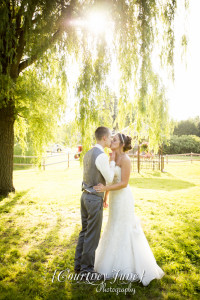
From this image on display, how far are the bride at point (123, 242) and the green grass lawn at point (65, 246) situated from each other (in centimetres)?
19

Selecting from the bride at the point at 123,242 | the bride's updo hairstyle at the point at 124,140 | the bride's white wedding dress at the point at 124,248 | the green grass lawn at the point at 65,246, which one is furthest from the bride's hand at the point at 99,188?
the green grass lawn at the point at 65,246

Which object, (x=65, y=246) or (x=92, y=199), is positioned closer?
(x=92, y=199)

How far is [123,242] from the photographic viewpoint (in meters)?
3.23

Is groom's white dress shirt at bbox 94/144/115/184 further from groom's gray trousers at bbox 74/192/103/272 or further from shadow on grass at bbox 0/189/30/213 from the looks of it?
shadow on grass at bbox 0/189/30/213

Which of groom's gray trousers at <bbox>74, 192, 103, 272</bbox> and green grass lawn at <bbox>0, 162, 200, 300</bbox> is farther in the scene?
groom's gray trousers at <bbox>74, 192, 103, 272</bbox>

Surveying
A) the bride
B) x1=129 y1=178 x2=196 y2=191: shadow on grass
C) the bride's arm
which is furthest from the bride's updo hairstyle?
x1=129 y1=178 x2=196 y2=191: shadow on grass

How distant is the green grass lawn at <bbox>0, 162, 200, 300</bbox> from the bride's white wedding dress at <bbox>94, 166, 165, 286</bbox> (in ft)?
0.57

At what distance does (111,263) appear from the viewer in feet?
10.6

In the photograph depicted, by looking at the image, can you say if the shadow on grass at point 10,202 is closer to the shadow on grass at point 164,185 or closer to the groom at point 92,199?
the groom at point 92,199

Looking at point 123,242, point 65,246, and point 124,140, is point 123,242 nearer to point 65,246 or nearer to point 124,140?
point 124,140

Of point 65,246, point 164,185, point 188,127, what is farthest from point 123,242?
point 188,127

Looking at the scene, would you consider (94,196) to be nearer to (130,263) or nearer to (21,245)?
(130,263)

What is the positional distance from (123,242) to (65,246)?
181 cm

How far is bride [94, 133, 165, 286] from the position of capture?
315 cm
